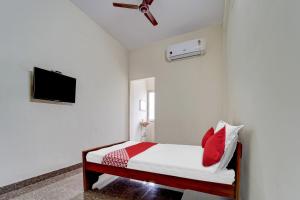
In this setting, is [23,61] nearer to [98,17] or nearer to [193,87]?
[98,17]

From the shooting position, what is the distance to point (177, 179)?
5.18 feet

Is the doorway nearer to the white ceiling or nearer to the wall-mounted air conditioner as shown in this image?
the wall-mounted air conditioner

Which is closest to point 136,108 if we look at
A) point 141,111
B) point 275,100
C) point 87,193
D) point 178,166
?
point 141,111

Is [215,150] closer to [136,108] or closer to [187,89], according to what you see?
[187,89]

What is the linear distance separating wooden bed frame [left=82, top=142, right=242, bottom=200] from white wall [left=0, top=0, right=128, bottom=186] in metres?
0.87

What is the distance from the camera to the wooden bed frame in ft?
4.58

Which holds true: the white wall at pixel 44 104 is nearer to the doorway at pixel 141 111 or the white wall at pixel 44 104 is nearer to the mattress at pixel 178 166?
the mattress at pixel 178 166

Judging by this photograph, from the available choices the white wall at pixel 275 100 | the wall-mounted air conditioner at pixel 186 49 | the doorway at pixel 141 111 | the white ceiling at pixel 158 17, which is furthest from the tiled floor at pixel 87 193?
the white ceiling at pixel 158 17

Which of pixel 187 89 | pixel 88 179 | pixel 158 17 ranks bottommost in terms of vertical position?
pixel 88 179

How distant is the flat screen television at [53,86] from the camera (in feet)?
7.28

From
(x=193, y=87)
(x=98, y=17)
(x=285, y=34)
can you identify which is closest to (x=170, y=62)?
(x=193, y=87)

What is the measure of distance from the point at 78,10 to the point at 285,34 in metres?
3.52

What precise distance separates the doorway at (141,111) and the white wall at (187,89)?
778 millimetres

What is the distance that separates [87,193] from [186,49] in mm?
3495
